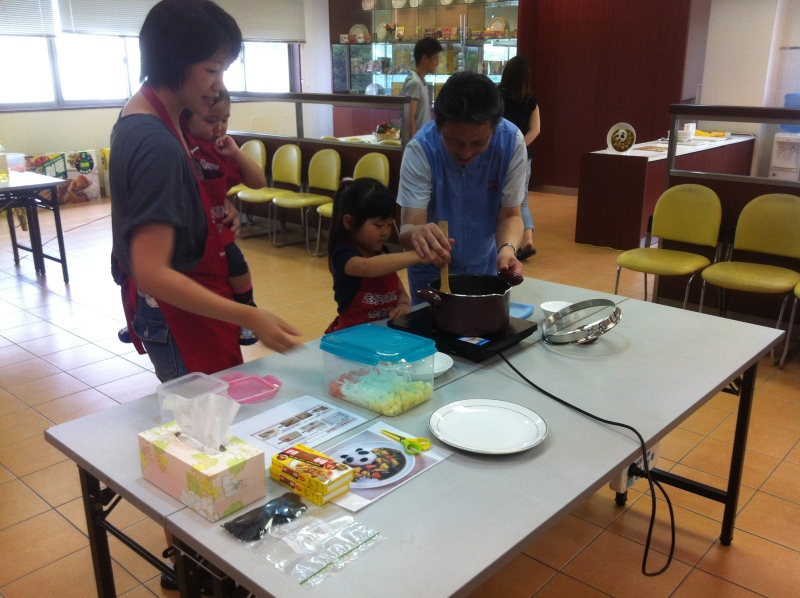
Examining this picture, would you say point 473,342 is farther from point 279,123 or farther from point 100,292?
point 279,123

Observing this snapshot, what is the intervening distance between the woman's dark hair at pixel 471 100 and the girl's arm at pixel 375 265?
40 centimetres

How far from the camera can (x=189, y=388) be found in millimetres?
1353

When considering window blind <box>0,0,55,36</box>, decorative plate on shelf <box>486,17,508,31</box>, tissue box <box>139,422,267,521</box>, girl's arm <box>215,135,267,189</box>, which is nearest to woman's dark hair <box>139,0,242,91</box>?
girl's arm <box>215,135,267,189</box>

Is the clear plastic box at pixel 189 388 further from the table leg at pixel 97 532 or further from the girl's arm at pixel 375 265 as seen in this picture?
the girl's arm at pixel 375 265

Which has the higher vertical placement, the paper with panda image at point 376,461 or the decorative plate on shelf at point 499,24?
the decorative plate on shelf at point 499,24

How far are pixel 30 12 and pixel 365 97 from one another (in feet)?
13.9

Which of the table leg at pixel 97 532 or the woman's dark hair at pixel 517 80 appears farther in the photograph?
the woman's dark hair at pixel 517 80

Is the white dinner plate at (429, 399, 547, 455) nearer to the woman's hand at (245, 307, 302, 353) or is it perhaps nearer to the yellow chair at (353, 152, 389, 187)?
the woman's hand at (245, 307, 302, 353)

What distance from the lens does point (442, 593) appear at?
96 centimetres

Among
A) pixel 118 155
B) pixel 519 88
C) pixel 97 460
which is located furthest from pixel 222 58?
pixel 519 88

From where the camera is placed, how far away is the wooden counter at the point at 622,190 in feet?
18.0

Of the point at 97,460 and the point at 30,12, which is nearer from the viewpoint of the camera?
the point at 97,460

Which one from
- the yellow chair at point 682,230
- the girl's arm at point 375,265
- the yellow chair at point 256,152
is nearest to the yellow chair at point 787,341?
the yellow chair at point 682,230

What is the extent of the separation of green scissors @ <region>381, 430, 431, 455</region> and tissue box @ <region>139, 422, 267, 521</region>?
0.28 meters
